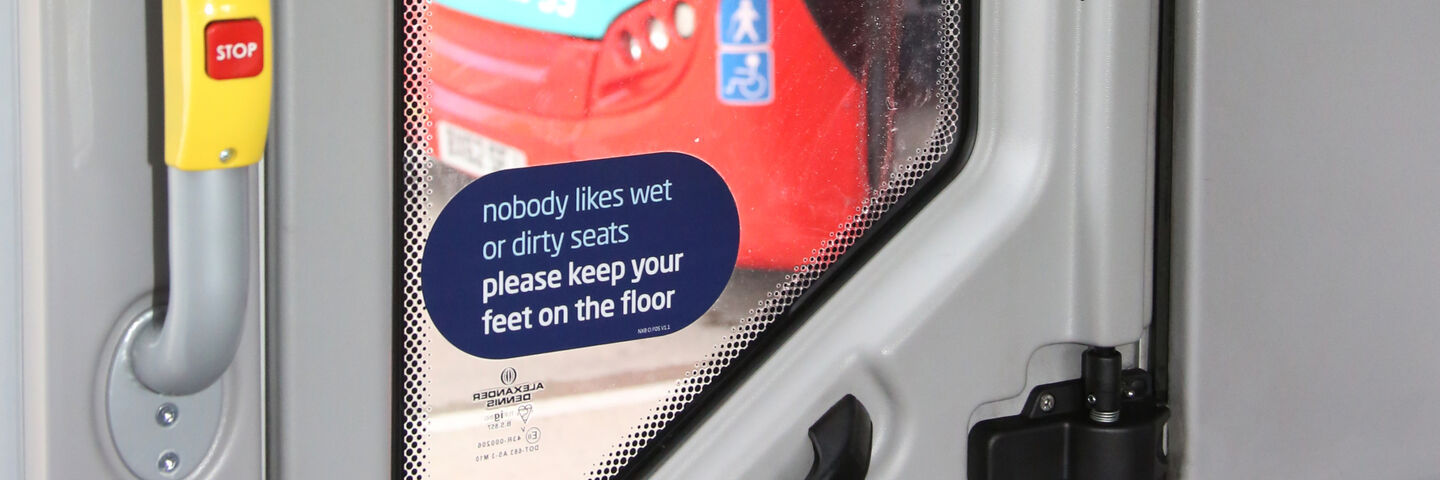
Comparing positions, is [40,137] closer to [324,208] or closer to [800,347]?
[324,208]

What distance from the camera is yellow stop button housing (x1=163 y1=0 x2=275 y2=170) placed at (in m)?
1.25

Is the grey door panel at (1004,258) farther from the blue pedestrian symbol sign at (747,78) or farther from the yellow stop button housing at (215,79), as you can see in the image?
the yellow stop button housing at (215,79)

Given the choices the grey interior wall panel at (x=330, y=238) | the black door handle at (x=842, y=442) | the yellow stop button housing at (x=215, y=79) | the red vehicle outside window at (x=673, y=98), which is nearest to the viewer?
the yellow stop button housing at (x=215, y=79)

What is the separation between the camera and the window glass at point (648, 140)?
1.51 meters

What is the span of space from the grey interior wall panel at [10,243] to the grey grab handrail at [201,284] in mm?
102

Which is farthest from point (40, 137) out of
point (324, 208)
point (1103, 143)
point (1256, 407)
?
point (1256, 407)

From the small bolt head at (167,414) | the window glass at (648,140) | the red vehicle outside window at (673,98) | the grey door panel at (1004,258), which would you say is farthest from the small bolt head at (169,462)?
the grey door panel at (1004,258)

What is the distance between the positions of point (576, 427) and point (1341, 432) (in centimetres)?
100

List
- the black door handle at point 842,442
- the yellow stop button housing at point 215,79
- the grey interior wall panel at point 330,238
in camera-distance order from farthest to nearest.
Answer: the black door handle at point 842,442 < the grey interior wall panel at point 330,238 < the yellow stop button housing at point 215,79

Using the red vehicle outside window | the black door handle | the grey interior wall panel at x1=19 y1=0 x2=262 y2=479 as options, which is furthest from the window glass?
the grey interior wall panel at x1=19 y1=0 x2=262 y2=479

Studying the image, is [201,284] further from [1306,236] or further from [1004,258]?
[1306,236]

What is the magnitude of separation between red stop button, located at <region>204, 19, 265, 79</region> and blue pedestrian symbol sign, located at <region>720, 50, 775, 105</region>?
52 centimetres

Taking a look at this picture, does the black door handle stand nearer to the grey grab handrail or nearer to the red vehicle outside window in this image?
the red vehicle outside window

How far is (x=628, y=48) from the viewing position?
1.58 metres
